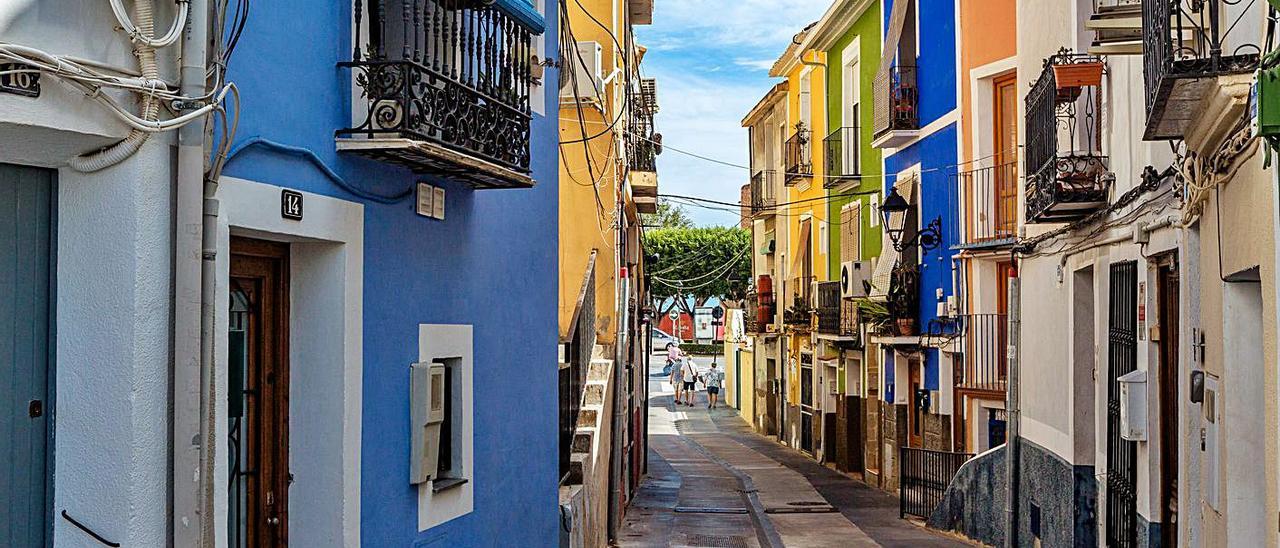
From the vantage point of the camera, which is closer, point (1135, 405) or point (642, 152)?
point (1135, 405)

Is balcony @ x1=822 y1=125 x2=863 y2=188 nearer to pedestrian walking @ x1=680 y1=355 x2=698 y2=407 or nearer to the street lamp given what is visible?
the street lamp

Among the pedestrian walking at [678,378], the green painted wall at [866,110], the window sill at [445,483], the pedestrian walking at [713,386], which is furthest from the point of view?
the pedestrian walking at [678,378]

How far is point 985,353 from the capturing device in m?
20.0

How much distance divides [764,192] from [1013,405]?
25.2 metres

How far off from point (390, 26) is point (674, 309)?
62.2 m

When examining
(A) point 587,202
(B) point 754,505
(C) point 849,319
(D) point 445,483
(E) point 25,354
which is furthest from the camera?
(C) point 849,319

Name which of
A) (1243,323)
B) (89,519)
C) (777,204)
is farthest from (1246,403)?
(777,204)

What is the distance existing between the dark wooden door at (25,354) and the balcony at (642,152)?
17610 millimetres

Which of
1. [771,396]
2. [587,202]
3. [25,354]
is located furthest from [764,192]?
[25,354]

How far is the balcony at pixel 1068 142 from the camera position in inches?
452

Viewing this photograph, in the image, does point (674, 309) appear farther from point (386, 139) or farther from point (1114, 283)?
point (386, 139)

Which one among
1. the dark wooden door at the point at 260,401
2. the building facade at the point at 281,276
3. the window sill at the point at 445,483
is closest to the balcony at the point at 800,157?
the building facade at the point at 281,276

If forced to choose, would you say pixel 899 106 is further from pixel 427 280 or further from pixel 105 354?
pixel 105 354

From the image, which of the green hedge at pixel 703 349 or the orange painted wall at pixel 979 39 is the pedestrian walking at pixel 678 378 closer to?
the green hedge at pixel 703 349
